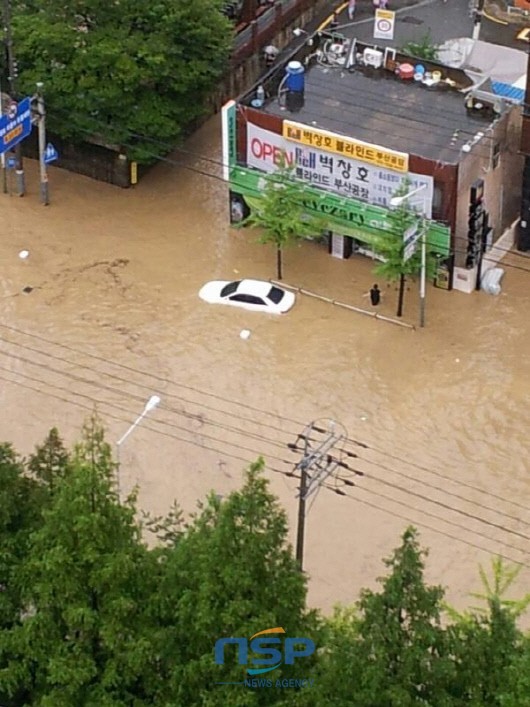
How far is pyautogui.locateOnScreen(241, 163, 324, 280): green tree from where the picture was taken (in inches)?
1535

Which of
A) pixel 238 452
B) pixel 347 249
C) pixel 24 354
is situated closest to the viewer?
pixel 238 452

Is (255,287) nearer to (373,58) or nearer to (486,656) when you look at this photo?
(373,58)

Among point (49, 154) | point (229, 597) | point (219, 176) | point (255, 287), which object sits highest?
point (229, 597)

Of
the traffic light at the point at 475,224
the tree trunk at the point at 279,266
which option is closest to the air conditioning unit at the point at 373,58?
the traffic light at the point at 475,224

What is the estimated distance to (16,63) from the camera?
1693 inches

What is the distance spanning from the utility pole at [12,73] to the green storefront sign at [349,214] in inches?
279

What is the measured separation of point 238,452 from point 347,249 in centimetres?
901

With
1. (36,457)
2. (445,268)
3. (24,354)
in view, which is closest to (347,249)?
(445,268)

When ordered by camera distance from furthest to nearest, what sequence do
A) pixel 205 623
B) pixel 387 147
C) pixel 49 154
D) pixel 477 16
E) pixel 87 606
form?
pixel 477 16
pixel 49 154
pixel 387 147
pixel 87 606
pixel 205 623

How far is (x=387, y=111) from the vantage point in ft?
134

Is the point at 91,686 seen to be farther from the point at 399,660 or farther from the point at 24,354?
the point at 24,354
